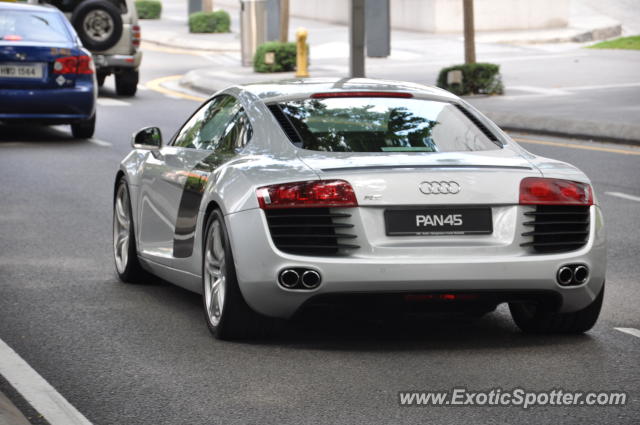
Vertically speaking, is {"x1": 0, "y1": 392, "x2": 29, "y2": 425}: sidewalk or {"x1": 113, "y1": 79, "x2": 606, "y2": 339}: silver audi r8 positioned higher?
{"x1": 113, "y1": 79, "x2": 606, "y2": 339}: silver audi r8

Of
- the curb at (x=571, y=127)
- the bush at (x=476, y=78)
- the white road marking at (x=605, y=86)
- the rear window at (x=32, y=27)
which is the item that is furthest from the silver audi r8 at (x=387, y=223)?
the white road marking at (x=605, y=86)

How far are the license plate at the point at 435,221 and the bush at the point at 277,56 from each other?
83.6ft

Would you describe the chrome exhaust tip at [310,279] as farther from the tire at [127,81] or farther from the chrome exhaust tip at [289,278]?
the tire at [127,81]

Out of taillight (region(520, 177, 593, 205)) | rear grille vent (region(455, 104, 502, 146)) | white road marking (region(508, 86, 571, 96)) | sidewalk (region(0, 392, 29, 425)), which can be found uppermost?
rear grille vent (region(455, 104, 502, 146))

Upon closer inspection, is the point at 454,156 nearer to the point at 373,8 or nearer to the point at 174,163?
the point at 174,163

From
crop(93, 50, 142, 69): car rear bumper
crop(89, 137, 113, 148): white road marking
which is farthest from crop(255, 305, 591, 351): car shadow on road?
crop(93, 50, 142, 69): car rear bumper

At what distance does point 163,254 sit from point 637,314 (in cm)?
262

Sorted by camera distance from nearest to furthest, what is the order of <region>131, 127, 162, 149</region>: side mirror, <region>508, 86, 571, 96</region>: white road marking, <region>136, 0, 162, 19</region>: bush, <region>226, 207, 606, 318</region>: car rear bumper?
<region>226, 207, 606, 318</region>: car rear bumper → <region>131, 127, 162, 149</region>: side mirror → <region>508, 86, 571, 96</region>: white road marking → <region>136, 0, 162, 19</region>: bush

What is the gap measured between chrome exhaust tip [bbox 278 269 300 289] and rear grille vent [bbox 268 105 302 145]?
857mm

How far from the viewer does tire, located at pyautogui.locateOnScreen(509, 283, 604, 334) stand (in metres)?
7.36

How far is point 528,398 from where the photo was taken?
616 centimetres

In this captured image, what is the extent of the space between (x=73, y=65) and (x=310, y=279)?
12.7 meters

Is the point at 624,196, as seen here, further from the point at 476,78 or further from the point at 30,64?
the point at 476,78

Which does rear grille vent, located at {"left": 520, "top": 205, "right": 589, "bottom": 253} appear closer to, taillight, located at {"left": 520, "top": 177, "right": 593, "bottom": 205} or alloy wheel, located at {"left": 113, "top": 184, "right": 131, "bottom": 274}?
taillight, located at {"left": 520, "top": 177, "right": 593, "bottom": 205}
